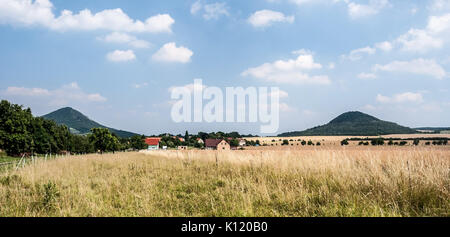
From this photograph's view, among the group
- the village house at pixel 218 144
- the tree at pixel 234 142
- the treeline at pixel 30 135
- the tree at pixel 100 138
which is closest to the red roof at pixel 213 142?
the village house at pixel 218 144

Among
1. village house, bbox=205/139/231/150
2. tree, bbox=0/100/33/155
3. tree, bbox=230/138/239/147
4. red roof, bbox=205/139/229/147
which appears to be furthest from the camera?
red roof, bbox=205/139/229/147

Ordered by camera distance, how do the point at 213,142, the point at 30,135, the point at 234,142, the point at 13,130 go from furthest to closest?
1. the point at 213,142
2. the point at 234,142
3. the point at 30,135
4. the point at 13,130

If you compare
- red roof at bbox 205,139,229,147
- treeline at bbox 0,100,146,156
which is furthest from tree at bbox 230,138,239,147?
treeline at bbox 0,100,146,156

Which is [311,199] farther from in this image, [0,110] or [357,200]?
[0,110]

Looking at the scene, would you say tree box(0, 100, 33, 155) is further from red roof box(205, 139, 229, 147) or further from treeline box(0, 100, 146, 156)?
red roof box(205, 139, 229, 147)

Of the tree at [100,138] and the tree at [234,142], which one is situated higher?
the tree at [100,138]

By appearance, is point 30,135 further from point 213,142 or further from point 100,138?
point 213,142

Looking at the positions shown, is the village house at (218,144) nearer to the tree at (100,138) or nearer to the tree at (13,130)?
the tree at (100,138)

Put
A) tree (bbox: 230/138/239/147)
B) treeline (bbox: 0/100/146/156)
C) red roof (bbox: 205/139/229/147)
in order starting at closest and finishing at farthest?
treeline (bbox: 0/100/146/156), tree (bbox: 230/138/239/147), red roof (bbox: 205/139/229/147)

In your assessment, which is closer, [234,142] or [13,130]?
[13,130]

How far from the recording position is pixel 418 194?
4379 millimetres

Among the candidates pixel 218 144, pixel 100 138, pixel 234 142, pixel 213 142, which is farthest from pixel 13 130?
pixel 213 142
